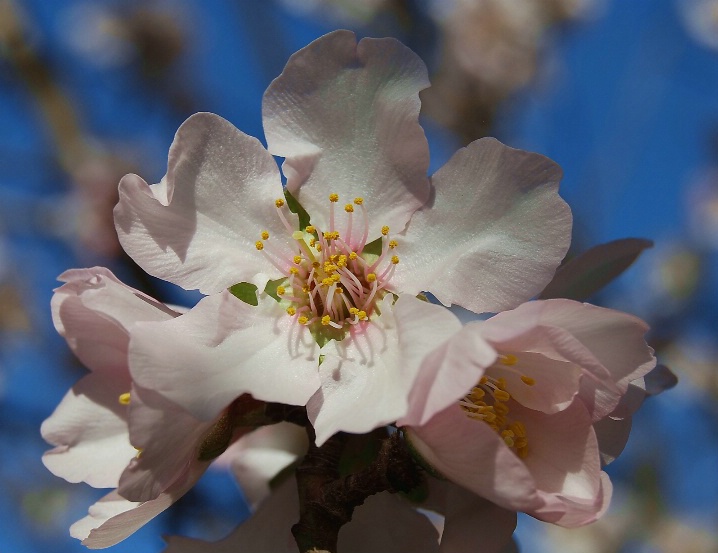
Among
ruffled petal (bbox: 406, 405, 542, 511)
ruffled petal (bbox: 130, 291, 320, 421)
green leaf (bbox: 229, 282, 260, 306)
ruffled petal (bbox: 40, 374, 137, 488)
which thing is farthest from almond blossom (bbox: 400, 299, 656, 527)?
ruffled petal (bbox: 40, 374, 137, 488)

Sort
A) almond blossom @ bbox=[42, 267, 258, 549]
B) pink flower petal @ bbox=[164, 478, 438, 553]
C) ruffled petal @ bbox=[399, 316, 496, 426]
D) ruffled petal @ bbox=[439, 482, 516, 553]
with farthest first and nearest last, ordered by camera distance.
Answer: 1. pink flower petal @ bbox=[164, 478, 438, 553]
2. ruffled petal @ bbox=[439, 482, 516, 553]
3. almond blossom @ bbox=[42, 267, 258, 549]
4. ruffled petal @ bbox=[399, 316, 496, 426]

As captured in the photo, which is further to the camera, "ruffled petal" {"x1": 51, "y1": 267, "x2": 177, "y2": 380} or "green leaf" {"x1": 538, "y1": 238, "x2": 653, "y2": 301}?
"green leaf" {"x1": 538, "y1": 238, "x2": 653, "y2": 301}

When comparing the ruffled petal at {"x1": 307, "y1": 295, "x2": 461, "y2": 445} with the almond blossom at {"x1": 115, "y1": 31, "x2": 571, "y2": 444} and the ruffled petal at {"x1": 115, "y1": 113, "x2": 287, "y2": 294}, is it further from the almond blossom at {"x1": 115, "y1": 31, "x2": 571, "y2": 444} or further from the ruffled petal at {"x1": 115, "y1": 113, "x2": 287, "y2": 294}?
the ruffled petal at {"x1": 115, "y1": 113, "x2": 287, "y2": 294}

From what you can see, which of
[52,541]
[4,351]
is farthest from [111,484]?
[4,351]

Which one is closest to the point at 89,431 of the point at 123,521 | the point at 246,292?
the point at 123,521

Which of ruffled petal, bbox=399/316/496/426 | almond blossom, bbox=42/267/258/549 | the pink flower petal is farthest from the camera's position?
the pink flower petal

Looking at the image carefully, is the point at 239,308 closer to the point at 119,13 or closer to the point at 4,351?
the point at 4,351

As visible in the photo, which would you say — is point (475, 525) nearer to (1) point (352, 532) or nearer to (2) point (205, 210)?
(1) point (352, 532)

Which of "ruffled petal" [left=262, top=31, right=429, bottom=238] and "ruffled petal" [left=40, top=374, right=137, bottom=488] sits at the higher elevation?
"ruffled petal" [left=262, top=31, right=429, bottom=238]

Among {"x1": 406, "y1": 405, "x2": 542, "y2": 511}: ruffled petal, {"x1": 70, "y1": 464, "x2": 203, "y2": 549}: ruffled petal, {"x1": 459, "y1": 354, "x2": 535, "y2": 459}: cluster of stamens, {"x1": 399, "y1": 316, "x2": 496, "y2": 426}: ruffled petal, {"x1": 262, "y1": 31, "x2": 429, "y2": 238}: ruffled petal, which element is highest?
{"x1": 262, "y1": 31, "x2": 429, "y2": 238}: ruffled petal
